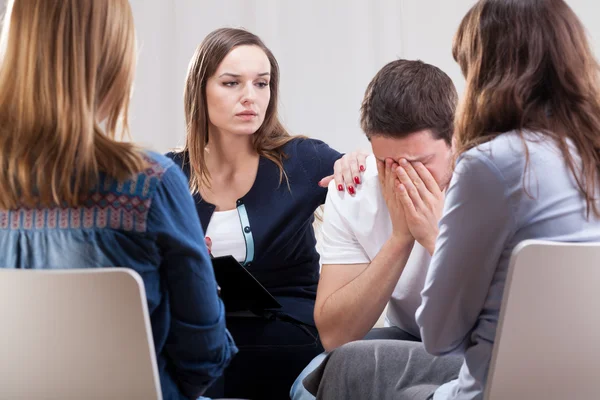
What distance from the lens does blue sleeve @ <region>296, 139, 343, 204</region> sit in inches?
88.4

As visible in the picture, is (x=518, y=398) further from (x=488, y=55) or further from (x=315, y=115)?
(x=315, y=115)

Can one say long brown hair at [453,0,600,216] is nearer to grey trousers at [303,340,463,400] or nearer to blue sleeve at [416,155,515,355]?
blue sleeve at [416,155,515,355]

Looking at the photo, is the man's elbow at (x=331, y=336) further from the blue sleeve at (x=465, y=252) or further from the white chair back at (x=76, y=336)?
the white chair back at (x=76, y=336)

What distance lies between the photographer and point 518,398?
1.12m

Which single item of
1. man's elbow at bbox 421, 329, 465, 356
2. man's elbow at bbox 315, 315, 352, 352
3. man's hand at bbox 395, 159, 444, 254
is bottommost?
man's elbow at bbox 315, 315, 352, 352

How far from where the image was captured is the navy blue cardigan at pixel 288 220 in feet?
7.08

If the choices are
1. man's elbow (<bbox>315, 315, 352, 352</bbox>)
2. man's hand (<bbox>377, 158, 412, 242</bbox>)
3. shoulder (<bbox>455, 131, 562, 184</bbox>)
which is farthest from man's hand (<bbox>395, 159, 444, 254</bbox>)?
shoulder (<bbox>455, 131, 562, 184</bbox>)

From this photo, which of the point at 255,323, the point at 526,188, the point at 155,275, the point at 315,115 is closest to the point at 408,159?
the point at 255,323

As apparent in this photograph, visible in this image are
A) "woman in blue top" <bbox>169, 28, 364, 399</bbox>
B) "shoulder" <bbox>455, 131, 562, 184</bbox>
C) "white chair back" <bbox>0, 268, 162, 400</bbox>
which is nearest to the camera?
"white chair back" <bbox>0, 268, 162, 400</bbox>

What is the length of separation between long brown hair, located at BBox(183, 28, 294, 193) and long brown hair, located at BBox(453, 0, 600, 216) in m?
1.07

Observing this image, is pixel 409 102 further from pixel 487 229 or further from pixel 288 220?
pixel 487 229

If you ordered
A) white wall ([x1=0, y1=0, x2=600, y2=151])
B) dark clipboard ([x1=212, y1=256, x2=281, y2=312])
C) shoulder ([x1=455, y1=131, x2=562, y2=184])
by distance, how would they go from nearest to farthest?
shoulder ([x1=455, y1=131, x2=562, y2=184]) < dark clipboard ([x1=212, y1=256, x2=281, y2=312]) < white wall ([x1=0, y1=0, x2=600, y2=151])

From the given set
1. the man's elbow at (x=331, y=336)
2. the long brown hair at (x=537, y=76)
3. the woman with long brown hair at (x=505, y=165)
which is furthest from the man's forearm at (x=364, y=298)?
the long brown hair at (x=537, y=76)

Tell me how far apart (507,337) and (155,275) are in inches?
19.7
